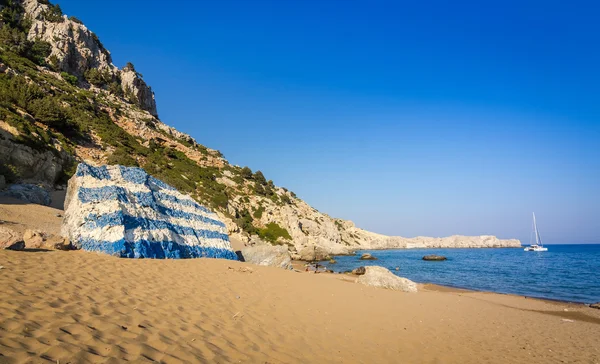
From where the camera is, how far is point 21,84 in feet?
101

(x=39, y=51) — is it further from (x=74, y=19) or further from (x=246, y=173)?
(x=246, y=173)

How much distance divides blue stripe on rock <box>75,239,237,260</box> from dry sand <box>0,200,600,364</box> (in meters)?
0.68

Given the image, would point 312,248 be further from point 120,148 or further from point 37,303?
point 37,303

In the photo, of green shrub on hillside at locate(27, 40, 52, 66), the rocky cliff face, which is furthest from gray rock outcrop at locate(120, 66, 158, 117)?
green shrub on hillside at locate(27, 40, 52, 66)

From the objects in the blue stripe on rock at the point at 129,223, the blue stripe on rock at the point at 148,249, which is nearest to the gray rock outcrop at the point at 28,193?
the blue stripe on rock at the point at 129,223

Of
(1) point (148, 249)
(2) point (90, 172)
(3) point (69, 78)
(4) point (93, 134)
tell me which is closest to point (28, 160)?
(2) point (90, 172)

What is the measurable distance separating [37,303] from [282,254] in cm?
A: 1677

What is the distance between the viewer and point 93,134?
3700 centimetres

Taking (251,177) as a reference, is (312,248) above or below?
below

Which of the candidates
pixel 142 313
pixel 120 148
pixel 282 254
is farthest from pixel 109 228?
pixel 120 148

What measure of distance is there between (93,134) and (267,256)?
3039 centimetres

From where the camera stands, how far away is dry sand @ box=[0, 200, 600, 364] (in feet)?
15.0

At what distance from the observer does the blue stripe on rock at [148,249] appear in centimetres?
1120

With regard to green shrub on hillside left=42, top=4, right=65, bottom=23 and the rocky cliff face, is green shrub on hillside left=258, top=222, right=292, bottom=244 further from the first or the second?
green shrub on hillside left=42, top=4, right=65, bottom=23
